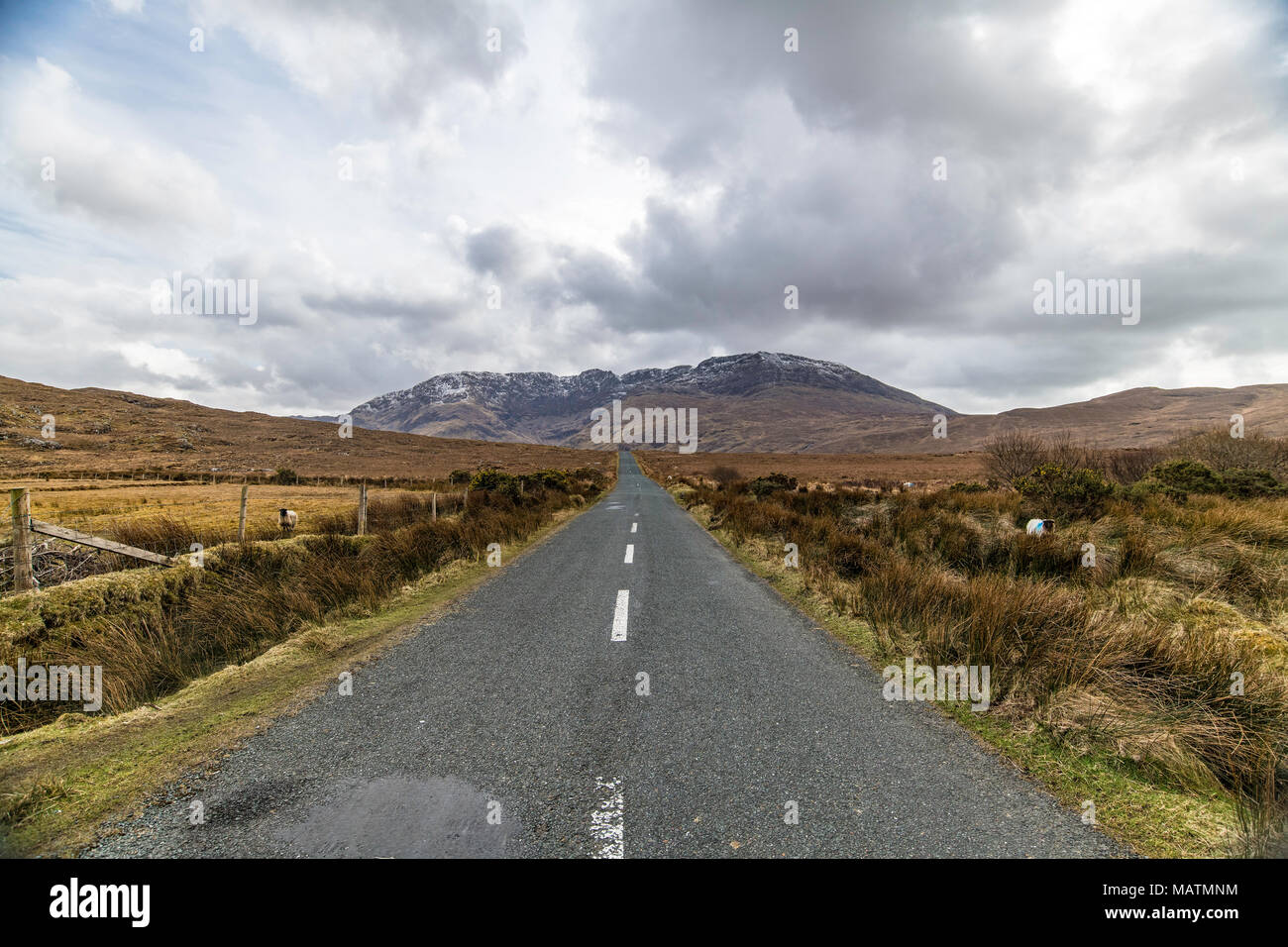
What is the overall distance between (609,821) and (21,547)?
8.74 metres

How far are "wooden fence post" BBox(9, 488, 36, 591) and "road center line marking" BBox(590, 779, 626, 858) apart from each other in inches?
332

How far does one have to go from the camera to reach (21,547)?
648cm

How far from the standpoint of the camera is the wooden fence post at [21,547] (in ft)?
21.1

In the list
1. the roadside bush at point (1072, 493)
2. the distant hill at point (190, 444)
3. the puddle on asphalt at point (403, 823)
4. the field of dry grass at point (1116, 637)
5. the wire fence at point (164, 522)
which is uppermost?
the distant hill at point (190, 444)

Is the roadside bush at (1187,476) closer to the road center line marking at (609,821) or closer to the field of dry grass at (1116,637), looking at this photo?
the field of dry grass at (1116,637)

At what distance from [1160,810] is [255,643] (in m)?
9.36

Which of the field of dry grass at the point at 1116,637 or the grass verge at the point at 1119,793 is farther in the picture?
the field of dry grass at the point at 1116,637

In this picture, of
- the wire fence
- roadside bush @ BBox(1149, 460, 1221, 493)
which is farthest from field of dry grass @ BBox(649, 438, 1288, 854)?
the wire fence

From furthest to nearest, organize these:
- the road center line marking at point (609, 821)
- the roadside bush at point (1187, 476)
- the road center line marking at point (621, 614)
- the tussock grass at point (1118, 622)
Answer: the roadside bush at point (1187, 476) → the road center line marking at point (621, 614) → the tussock grass at point (1118, 622) → the road center line marking at point (609, 821)

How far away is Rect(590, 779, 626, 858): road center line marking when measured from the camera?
8.80ft

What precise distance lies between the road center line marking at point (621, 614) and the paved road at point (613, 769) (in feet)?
0.72

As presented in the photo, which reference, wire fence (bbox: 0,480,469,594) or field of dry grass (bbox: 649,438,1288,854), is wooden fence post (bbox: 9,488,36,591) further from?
field of dry grass (bbox: 649,438,1288,854)

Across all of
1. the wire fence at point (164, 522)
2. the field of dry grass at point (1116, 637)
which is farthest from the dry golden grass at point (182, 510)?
the field of dry grass at point (1116, 637)
